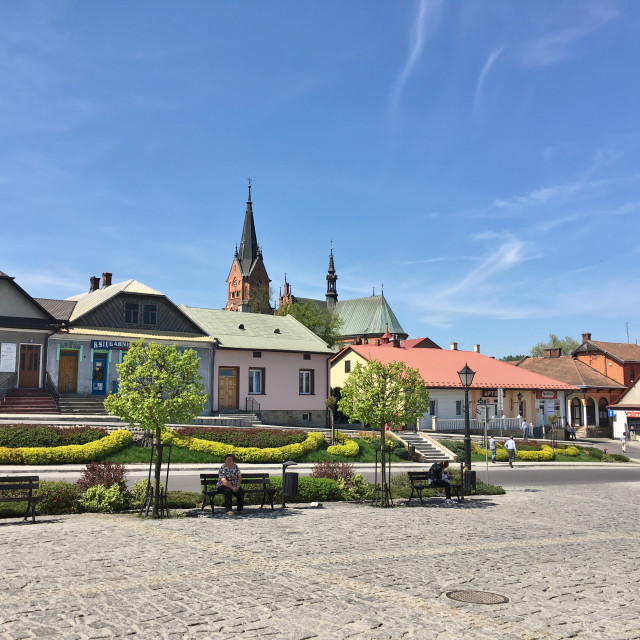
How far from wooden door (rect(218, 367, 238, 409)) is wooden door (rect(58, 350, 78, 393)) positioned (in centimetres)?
851

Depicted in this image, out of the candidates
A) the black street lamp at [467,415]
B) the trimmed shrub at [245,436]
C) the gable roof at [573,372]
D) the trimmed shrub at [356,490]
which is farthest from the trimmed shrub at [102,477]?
the gable roof at [573,372]

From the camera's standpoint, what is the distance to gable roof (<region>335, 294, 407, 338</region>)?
104950 millimetres

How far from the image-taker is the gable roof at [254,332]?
41.9m

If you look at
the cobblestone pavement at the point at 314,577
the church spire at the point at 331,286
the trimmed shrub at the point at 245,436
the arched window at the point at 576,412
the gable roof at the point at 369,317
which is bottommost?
the cobblestone pavement at the point at 314,577

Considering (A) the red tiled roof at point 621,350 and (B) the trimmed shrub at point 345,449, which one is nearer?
(B) the trimmed shrub at point 345,449

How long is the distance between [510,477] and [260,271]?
89.6 m

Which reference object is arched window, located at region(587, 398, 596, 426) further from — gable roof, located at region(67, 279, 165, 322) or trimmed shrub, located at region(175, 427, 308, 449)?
gable roof, located at region(67, 279, 165, 322)

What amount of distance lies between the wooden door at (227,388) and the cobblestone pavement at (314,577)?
24404 mm

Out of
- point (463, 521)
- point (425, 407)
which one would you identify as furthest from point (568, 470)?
point (463, 521)

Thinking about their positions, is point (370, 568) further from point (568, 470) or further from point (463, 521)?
point (568, 470)

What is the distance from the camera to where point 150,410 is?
52.0 feet

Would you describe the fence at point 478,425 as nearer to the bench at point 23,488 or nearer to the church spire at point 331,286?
the bench at point 23,488

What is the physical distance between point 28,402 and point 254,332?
49.6 ft

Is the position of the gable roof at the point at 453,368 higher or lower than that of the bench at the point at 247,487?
higher
